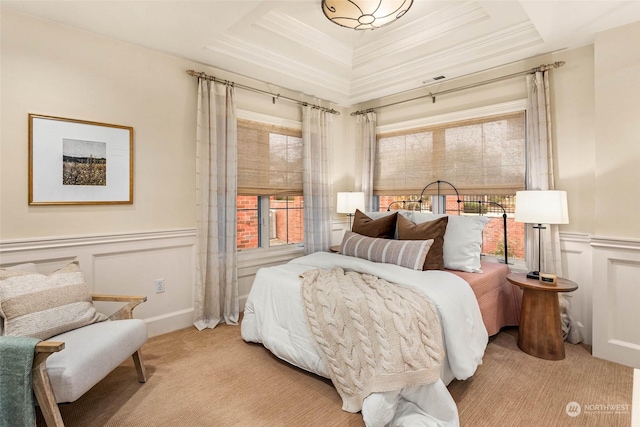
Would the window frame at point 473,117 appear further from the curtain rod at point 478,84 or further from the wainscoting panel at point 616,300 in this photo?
the wainscoting panel at point 616,300

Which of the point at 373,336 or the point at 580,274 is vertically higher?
the point at 580,274

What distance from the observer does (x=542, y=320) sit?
2537 millimetres

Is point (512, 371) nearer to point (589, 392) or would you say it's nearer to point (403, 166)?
point (589, 392)

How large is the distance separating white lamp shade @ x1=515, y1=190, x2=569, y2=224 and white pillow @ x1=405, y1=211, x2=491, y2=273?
1.23 feet

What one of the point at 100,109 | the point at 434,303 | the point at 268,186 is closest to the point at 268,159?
the point at 268,186

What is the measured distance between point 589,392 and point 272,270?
2.36 meters

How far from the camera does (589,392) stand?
2061mm

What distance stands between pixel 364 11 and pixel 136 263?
2.91 m

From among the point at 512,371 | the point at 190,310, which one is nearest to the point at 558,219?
the point at 512,371

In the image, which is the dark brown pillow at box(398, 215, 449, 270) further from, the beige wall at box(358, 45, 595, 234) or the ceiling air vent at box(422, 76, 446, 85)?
the ceiling air vent at box(422, 76, 446, 85)

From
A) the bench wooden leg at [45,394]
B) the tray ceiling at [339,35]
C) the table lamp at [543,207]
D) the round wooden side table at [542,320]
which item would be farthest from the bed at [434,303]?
the tray ceiling at [339,35]

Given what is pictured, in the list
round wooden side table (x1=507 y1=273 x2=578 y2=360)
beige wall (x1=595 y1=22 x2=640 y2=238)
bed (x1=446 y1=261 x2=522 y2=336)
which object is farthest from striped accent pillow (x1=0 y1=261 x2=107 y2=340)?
beige wall (x1=595 y1=22 x2=640 y2=238)

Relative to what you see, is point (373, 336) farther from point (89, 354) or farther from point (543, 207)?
point (543, 207)

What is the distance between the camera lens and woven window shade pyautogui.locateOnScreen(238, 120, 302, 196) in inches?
141
